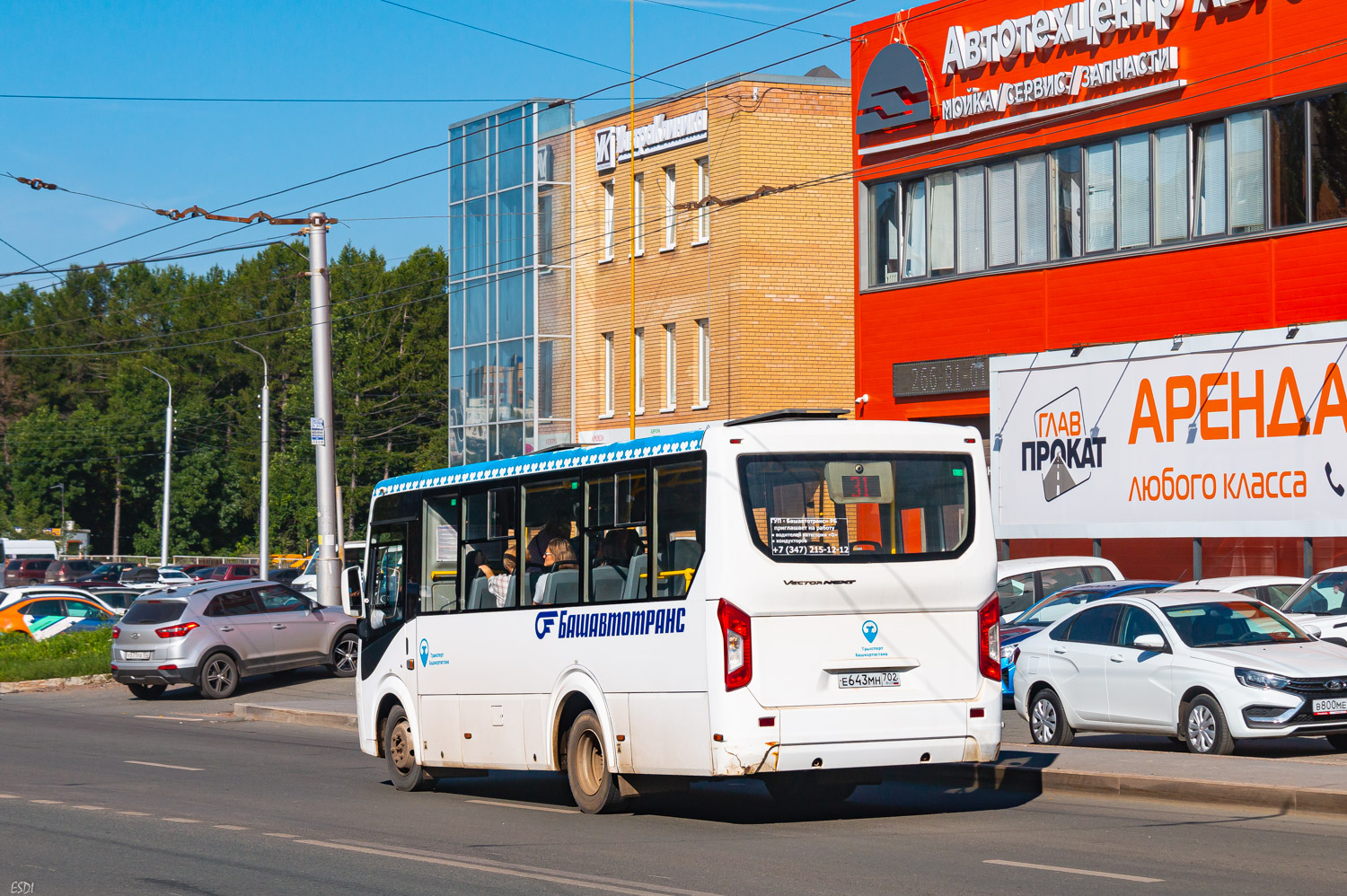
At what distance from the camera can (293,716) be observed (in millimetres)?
23406

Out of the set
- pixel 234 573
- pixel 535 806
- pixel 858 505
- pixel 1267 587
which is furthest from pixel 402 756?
pixel 234 573

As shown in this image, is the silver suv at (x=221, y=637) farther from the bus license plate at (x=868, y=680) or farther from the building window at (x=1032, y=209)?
the bus license plate at (x=868, y=680)

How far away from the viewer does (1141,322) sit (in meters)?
27.4

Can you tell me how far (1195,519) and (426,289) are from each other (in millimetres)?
65937

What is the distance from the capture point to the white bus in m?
11.1

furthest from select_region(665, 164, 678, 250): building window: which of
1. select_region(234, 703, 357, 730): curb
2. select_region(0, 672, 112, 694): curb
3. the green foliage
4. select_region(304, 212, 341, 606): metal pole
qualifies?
the green foliage

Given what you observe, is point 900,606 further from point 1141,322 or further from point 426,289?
point 426,289

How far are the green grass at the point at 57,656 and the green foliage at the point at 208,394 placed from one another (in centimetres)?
4857

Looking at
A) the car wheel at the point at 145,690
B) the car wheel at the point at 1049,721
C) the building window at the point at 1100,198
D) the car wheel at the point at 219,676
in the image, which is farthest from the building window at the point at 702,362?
the car wheel at the point at 1049,721

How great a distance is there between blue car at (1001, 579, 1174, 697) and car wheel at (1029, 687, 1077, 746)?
128 inches

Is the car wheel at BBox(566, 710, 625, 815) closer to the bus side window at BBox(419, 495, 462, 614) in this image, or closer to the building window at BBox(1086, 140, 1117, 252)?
the bus side window at BBox(419, 495, 462, 614)

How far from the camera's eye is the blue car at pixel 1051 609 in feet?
68.1

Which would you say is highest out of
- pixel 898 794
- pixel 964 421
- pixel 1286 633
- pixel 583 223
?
pixel 583 223

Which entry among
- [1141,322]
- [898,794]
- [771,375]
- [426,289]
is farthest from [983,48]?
[426,289]
